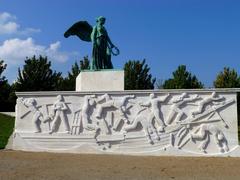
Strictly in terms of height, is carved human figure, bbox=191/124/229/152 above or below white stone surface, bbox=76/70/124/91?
below

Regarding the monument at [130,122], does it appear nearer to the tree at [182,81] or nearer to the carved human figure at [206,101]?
the carved human figure at [206,101]

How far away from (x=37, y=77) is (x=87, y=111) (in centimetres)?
2322

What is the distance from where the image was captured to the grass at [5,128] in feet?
46.5

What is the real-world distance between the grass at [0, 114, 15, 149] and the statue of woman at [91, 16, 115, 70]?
4.78 meters

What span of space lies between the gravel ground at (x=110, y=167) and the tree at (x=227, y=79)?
67.5 feet

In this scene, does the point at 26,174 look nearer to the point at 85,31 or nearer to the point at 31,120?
the point at 31,120

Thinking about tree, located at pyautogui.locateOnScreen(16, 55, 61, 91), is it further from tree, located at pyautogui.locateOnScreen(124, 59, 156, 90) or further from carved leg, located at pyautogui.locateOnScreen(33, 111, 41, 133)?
carved leg, located at pyautogui.locateOnScreen(33, 111, 41, 133)

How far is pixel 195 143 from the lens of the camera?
11.8 metres

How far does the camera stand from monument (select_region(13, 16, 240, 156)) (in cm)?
1170

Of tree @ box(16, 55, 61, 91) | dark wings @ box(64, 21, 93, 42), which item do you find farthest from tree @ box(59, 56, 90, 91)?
dark wings @ box(64, 21, 93, 42)

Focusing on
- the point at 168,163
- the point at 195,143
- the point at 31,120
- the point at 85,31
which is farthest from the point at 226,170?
the point at 85,31

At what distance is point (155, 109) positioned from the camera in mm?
11906

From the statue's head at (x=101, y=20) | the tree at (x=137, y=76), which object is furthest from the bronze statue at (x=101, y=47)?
the tree at (x=137, y=76)

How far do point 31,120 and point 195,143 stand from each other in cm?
586
